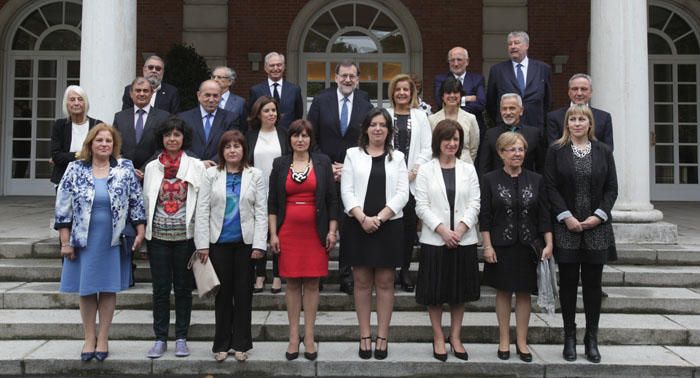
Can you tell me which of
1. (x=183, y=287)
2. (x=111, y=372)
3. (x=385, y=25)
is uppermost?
(x=385, y=25)

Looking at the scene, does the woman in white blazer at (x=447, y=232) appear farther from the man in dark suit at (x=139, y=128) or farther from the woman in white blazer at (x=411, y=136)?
the man in dark suit at (x=139, y=128)

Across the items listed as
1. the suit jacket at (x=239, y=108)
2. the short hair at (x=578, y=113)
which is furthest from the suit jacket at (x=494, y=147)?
the suit jacket at (x=239, y=108)

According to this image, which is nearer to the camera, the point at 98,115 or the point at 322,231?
the point at 322,231

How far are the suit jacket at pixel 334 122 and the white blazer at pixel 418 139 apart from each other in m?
0.41

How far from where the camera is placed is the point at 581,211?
4465 mm

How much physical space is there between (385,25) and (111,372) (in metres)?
9.98

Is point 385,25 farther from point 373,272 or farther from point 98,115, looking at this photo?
point 373,272

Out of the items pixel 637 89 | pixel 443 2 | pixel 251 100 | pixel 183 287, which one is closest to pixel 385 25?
pixel 443 2

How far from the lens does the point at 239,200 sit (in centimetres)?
439

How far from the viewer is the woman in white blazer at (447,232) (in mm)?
4422

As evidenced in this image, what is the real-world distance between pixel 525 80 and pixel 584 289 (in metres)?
2.33

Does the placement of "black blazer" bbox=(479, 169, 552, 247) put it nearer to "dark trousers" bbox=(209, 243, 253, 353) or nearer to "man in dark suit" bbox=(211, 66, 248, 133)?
"dark trousers" bbox=(209, 243, 253, 353)

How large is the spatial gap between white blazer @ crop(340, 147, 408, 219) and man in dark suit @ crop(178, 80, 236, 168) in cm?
146

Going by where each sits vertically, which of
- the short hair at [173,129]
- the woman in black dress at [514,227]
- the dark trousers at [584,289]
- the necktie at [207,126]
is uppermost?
the necktie at [207,126]
